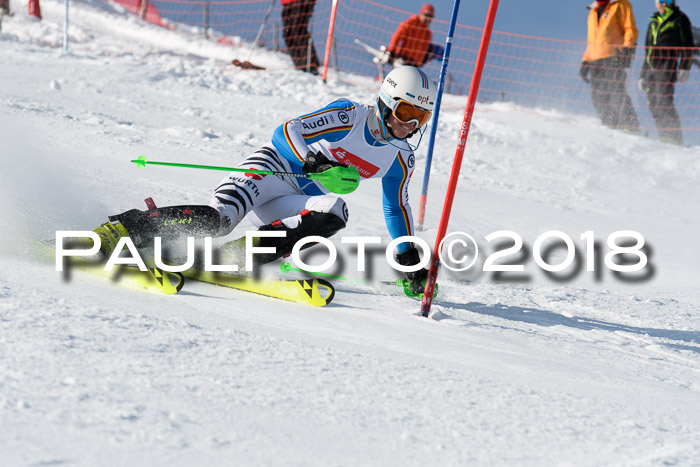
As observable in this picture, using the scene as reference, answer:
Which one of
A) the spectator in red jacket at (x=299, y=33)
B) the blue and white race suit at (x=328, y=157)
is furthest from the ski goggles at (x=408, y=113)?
the spectator in red jacket at (x=299, y=33)

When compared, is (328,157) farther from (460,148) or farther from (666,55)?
(666,55)

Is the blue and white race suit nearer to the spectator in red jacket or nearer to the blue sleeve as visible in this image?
the blue sleeve

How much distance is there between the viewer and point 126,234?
12.2 ft

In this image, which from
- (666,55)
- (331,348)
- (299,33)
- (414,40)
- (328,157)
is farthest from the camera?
(299,33)

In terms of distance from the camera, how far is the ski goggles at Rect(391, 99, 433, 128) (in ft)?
12.8

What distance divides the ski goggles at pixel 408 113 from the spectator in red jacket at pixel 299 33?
26.8 feet

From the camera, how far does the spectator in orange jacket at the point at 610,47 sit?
1012 cm

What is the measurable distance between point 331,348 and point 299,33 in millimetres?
10056

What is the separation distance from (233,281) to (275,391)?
5.48ft

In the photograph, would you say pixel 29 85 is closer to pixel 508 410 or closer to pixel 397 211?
pixel 397 211

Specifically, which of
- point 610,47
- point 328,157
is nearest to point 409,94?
point 328,157

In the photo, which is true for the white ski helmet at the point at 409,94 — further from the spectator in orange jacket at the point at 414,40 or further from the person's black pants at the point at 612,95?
the spectator in orange jacket at the point at 414,40

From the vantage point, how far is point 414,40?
11.4 m

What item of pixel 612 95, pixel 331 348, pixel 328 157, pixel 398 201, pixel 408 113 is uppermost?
pixel 612 95
